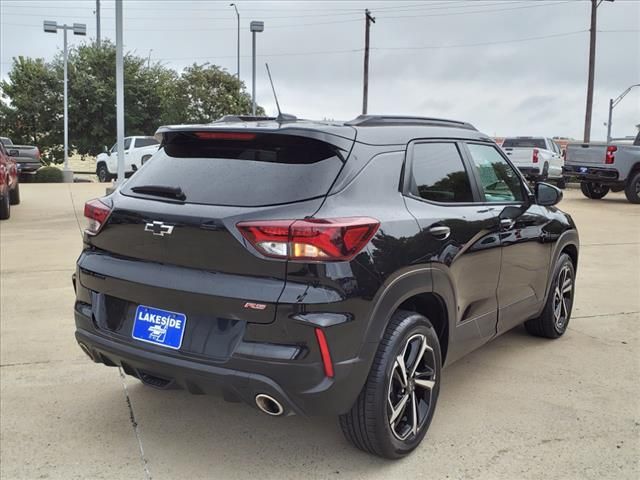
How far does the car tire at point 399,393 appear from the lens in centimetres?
290

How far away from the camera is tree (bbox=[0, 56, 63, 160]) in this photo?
36969 millimetres

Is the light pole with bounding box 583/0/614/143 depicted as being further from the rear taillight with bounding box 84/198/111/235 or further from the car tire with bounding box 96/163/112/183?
the rear taillight with bounding box 84/198/111/235

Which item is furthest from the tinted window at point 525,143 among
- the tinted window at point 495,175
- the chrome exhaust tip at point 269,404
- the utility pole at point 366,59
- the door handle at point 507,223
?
the chrome exhaust tip at point 269,404

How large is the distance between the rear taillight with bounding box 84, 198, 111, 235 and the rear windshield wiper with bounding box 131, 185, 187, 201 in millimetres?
185

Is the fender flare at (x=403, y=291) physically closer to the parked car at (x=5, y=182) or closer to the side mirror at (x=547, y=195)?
the side mirror at (x=547, y=195)

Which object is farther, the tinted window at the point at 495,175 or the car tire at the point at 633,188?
the car tire at the point at 633,188

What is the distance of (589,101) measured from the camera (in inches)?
1174

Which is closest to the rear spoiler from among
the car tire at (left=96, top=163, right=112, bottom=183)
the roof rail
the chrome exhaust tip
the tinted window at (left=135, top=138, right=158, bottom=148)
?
the roof rail

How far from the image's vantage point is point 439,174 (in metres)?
3.54

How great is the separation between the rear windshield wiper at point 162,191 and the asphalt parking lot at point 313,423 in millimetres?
1253

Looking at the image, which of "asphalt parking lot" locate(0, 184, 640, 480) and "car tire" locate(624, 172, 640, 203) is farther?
"car tire" locate(624, 172, 640, 203)

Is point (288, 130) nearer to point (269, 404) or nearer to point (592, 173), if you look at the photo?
point (269, 404)

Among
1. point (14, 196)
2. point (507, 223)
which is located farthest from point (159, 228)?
point (14, 196)

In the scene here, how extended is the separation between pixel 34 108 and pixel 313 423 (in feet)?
126
